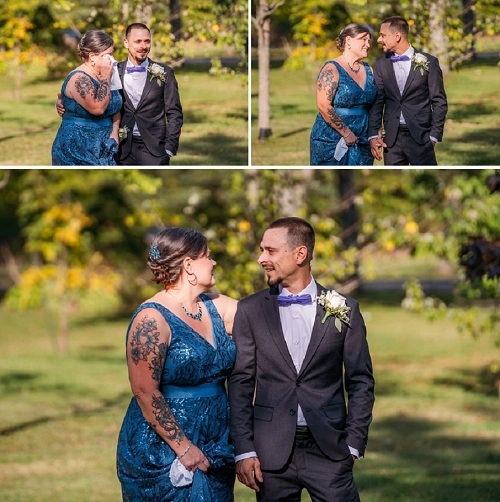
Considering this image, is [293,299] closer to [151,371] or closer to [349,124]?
[151,371]

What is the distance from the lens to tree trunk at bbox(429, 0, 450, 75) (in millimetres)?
8766

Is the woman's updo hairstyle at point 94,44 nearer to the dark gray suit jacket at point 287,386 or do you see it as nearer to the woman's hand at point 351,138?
the woman's hand at point 351,138

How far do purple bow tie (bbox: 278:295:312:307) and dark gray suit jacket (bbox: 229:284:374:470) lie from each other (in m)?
0.04

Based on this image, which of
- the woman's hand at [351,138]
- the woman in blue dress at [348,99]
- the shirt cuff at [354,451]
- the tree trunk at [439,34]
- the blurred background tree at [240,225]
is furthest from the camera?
the blurred background tree at [240,225]

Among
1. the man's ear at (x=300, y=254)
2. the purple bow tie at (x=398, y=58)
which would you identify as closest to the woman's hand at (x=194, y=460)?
the man's ear at (x=300, y=254)

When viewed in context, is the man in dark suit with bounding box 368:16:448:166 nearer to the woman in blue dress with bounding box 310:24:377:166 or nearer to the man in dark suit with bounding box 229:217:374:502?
the woman in blue dress with bounding box 310:24:377:166

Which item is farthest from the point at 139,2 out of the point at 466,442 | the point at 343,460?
the point at 343,460

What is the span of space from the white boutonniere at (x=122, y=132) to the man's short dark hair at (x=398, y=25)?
2257mm

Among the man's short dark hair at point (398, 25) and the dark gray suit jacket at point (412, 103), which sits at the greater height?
the man's short dark hair at point (398, 25)

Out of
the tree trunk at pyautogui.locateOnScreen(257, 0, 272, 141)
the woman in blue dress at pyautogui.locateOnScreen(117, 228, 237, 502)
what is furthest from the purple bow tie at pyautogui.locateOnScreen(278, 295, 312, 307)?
the tree trunk at pyautogui.locateOnScreen(257, 0, 272, 141)

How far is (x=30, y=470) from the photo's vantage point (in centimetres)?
848

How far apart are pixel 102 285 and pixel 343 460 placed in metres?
14.4

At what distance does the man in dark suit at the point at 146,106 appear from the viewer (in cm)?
762

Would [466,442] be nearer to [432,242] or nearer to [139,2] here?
[432,242]
